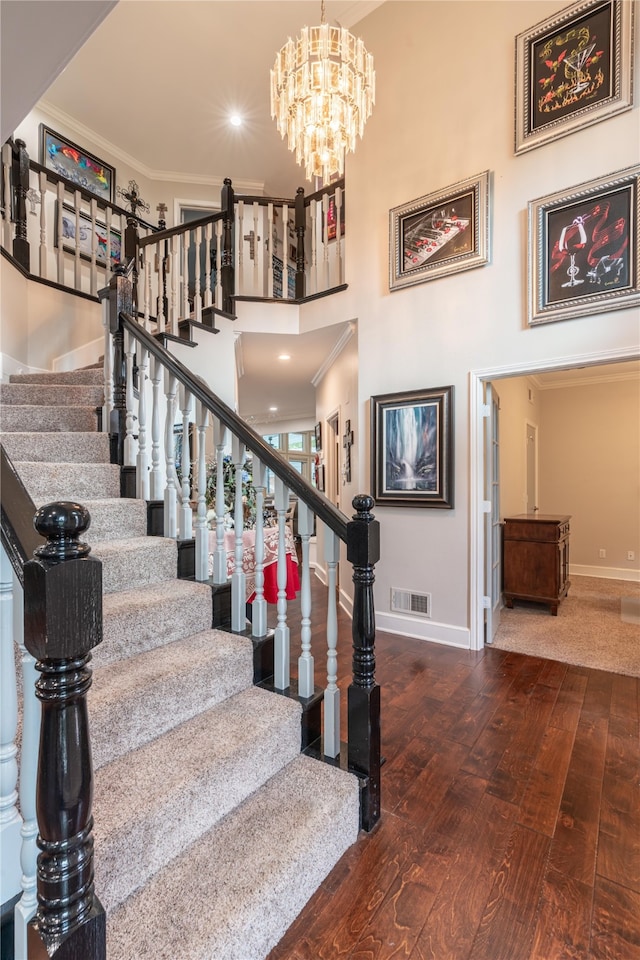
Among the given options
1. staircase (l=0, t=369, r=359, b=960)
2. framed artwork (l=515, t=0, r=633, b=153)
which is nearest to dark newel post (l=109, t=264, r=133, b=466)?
staircase (l=0, t=369, r=359, b=960)

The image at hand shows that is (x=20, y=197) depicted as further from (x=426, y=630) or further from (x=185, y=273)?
(x=426, y=630)

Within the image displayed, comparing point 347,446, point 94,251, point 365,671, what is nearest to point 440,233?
point 347,446

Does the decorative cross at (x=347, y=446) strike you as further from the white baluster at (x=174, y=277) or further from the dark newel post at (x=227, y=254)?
the white baluster at (x=174, y=277)

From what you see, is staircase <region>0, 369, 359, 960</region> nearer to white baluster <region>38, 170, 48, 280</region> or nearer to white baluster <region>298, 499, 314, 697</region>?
white baluster <region>298, 499, 314, 697</region>

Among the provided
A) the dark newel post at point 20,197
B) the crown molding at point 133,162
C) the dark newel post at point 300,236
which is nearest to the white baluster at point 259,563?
the dark newel post at point 300,236

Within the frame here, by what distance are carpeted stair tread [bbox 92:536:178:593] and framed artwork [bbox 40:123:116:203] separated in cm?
433

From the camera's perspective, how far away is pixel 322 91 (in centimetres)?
243

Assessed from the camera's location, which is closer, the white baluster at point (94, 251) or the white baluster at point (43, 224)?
the white baluster at point (43, 224)

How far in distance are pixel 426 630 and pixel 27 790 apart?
2.95 meters

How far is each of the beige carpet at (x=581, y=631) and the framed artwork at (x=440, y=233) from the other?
2884mm

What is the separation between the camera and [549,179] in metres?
2.83

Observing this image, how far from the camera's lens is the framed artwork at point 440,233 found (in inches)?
121

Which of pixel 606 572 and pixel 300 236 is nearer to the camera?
pixel 300 236

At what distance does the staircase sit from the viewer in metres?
1.03
